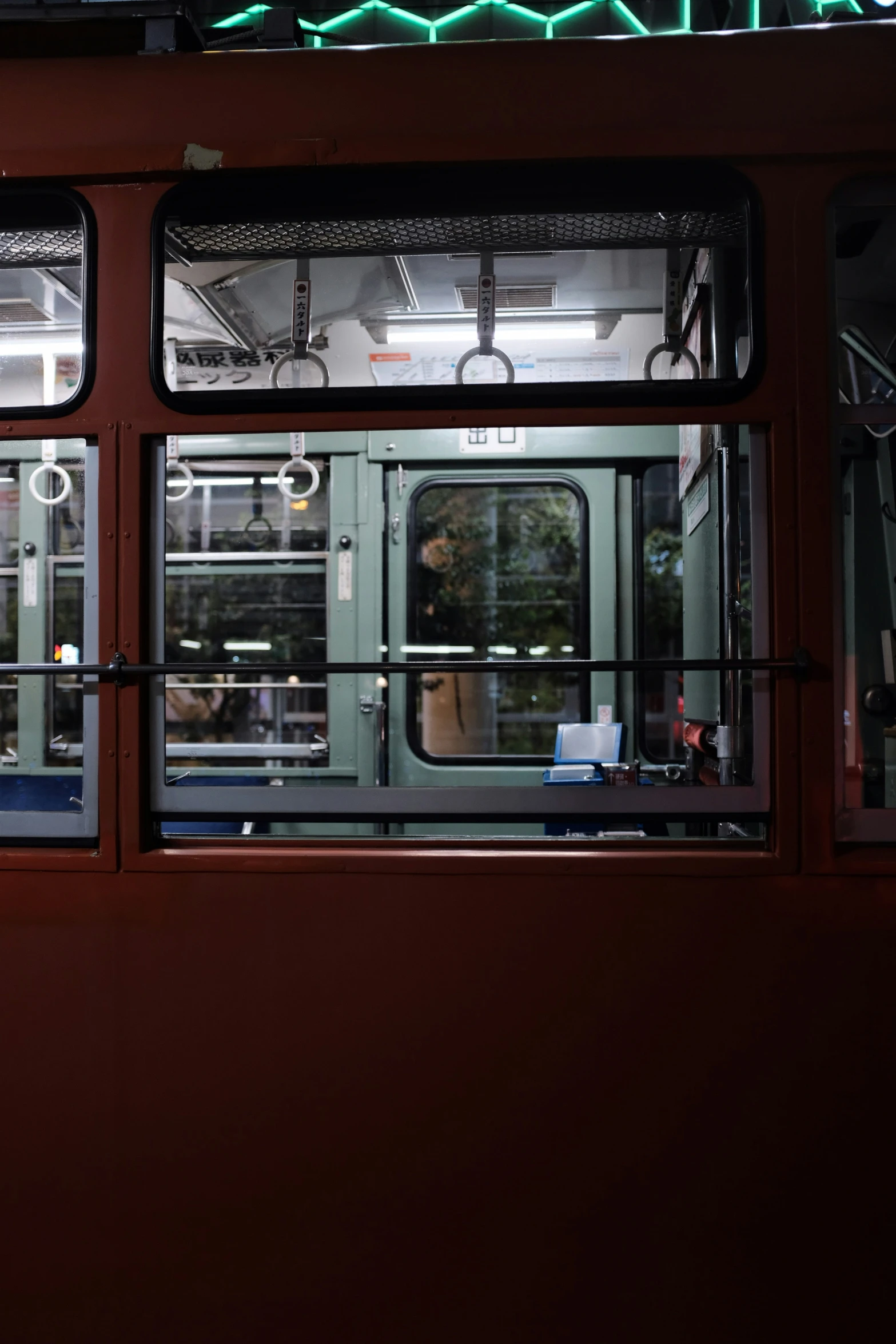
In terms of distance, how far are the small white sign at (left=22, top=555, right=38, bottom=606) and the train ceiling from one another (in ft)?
Answer: 7.68

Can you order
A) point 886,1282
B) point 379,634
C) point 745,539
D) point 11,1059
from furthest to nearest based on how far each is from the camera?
1. point 379,634
2. point 745,539
3. point 11,1059
4. point 886,1282

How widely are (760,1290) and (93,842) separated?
142 centimetres

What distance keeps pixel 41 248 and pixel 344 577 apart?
2.39 m

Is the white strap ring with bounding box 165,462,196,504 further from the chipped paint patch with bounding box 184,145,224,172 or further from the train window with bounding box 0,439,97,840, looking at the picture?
the chipped paint patch with bounding box 184,145,224,172

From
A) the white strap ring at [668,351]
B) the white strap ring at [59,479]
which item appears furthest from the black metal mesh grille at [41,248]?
the white strap ring at [59,479]

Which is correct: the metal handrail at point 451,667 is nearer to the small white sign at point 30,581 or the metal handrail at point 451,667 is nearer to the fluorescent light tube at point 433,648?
the fluorescent light tube at point 433,648

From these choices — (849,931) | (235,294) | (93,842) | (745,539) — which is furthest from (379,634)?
(849,931)

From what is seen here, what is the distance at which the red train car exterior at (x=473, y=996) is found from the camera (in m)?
1.59

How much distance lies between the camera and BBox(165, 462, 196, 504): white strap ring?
3.93 meters

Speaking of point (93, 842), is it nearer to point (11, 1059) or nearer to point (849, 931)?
point (11, 1059)

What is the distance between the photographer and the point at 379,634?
13.8 feet

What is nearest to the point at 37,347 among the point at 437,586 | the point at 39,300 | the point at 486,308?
the point at 39,300

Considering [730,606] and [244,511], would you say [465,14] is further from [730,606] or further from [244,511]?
[730,606]

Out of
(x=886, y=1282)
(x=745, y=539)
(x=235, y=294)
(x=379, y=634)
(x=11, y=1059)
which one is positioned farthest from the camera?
(x=379, y=634)
